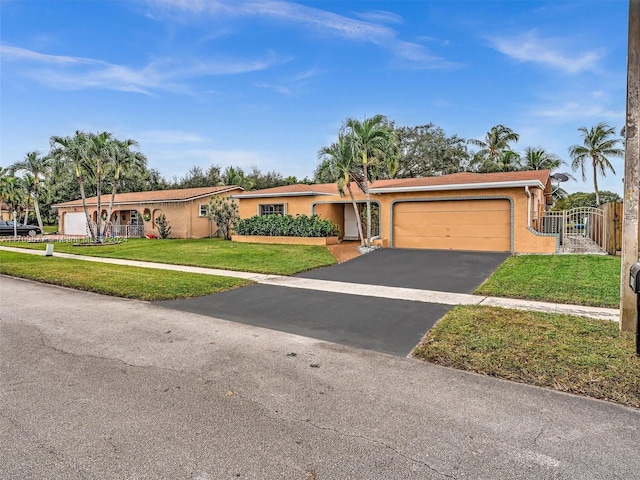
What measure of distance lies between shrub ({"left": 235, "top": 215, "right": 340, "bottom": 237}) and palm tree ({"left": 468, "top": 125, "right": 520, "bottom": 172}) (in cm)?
2400

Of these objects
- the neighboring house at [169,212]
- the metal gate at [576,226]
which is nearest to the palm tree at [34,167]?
the neighboring house at [169,212]

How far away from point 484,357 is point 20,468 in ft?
14.8

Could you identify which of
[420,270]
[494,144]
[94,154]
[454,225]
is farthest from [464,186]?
[494,144]

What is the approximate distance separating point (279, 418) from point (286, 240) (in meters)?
16.5

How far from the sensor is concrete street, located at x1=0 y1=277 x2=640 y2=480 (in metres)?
2.66

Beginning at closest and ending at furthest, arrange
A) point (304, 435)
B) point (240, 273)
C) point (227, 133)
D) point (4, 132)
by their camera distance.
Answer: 1. point (304, 435)
2. point (240, 273)
3. point (4, 132)
4. point (227, 133)

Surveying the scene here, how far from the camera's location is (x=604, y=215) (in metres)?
14.5

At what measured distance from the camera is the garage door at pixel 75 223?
1273 inches

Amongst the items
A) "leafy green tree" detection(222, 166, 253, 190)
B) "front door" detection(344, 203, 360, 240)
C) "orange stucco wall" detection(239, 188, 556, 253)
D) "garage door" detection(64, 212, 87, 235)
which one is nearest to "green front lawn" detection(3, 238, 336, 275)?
"orange stucco wall" detection(239, 188, 556, 253)

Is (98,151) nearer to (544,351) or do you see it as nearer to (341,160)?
(341,160)

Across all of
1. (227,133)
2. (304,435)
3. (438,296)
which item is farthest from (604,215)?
(227,133)

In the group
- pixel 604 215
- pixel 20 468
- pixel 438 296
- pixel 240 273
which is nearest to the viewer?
pixel 20 468

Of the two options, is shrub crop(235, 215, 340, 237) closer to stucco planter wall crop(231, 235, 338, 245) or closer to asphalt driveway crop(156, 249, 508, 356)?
stucco planter wall crop(231, 235, 338, 245)

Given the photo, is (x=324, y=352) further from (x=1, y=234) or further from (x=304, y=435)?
(x=1, y=234)
